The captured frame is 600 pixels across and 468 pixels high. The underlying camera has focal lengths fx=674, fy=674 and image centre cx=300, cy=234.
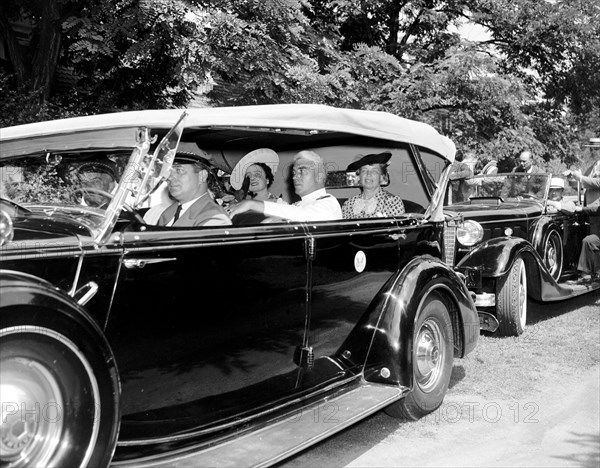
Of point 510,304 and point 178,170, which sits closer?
point 178,170

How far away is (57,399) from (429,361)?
2.54 meters

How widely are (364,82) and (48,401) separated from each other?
1155 cm

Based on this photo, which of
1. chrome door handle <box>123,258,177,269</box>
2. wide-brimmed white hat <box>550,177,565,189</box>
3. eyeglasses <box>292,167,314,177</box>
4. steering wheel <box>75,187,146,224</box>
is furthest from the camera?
wide-brimmed white hat <box>550,177,565,189</box>

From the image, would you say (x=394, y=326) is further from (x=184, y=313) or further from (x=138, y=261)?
(x=138, y=261)

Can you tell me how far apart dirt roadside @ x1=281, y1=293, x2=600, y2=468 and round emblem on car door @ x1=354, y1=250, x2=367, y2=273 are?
3.30ft

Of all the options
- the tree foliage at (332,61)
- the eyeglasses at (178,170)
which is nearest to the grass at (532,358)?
the eyeglasses at (178,170)

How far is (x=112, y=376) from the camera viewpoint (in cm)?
234

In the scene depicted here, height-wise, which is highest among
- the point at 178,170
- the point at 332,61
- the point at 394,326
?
the point at 332,61

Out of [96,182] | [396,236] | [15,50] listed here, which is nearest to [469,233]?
[396,236]

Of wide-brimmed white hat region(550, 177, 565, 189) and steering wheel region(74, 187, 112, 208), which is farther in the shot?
wide-brimmed white hat region(550, 177, 565, 189)

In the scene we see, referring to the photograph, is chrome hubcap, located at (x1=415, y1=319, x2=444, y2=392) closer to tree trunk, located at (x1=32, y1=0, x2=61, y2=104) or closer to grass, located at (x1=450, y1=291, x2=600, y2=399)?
grass, located at (x1=450, y1=291, x2=600, y2=399)

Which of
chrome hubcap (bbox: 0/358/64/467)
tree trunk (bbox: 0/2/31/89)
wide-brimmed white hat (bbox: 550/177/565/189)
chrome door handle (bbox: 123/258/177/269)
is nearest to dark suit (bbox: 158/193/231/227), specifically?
chrome door handle (bbox: 123/258/177/269)

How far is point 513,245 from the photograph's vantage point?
6555 mm

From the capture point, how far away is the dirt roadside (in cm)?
354
